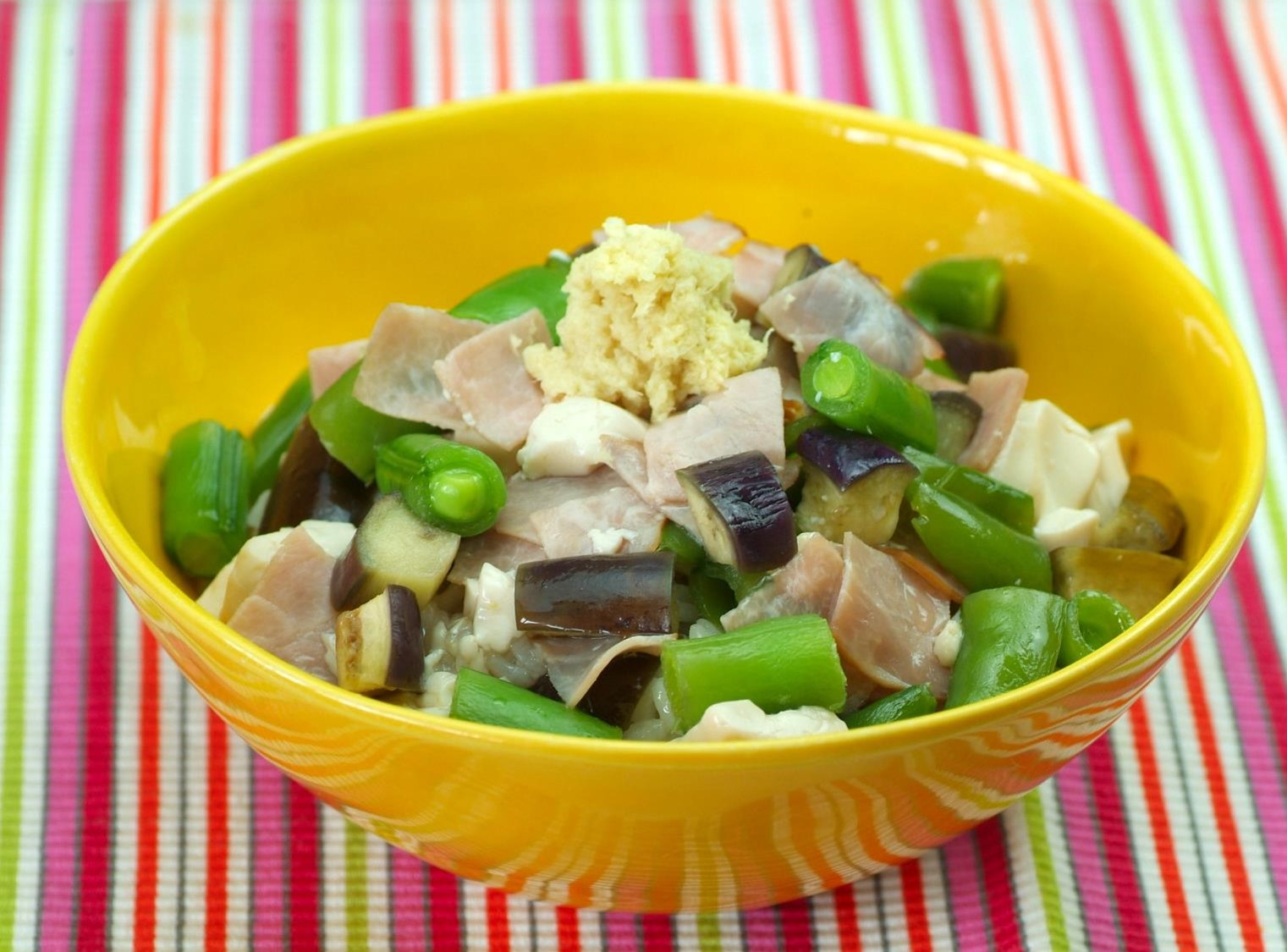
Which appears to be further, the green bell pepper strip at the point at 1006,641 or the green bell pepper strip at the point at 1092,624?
the green bell pepper strip at the point at 1092,624

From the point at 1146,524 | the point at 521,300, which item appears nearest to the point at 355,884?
the point at 521,300

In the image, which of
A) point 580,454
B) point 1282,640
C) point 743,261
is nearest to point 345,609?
point 580,454

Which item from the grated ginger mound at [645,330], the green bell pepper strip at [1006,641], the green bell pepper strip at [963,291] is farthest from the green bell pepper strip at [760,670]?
the green bell pepper strip at [963,291]

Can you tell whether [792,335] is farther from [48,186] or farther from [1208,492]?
[48,186]

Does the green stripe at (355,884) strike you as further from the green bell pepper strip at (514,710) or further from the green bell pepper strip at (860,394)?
the green bell pepper strip at (860,394)

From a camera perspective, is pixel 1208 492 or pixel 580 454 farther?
pixel 1208 492

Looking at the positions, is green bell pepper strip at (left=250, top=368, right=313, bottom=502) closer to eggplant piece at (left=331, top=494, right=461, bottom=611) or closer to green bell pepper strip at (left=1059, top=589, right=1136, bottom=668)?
eggplant piece at (left=331, top=494, right=461, bottom=611)

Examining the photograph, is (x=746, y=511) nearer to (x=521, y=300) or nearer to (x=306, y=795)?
(x=521, y=300)

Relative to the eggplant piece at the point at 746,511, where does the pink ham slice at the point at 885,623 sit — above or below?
below
